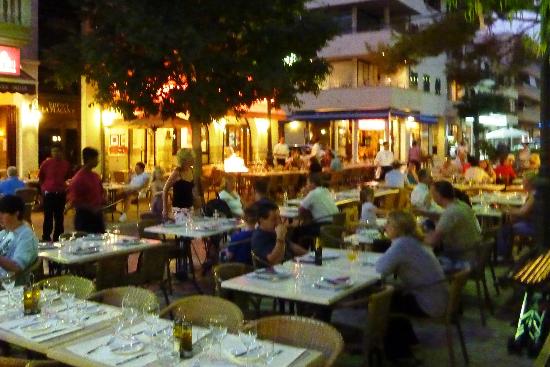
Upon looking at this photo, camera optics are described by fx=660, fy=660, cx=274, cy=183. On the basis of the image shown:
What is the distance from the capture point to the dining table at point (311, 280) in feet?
16.1

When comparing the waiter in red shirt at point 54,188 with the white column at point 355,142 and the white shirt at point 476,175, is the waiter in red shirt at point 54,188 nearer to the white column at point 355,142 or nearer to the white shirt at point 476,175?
the white shirt at point 476,175

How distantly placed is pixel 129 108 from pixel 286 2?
3.90 m

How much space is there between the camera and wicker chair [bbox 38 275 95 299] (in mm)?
4973

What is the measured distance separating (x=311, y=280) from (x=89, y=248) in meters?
2.75

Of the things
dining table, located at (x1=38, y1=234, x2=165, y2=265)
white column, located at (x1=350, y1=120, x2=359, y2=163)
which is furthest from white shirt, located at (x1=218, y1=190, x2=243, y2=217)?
white column, located at (x1=350, y1=120, x2=359, y2=163)

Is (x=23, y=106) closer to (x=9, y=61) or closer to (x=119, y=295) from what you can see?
(x=9, y=61)

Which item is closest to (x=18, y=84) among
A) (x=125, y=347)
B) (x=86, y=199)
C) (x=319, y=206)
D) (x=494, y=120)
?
(x=86, y=199)

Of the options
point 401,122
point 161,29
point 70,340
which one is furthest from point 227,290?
point 401,122

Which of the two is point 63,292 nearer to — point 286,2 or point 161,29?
point 161,29

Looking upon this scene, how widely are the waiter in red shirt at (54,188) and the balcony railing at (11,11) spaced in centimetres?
576

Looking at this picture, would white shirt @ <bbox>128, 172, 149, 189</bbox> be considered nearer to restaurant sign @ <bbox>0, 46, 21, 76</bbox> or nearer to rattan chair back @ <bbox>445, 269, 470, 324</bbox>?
restaurant sign @ <bbox>0, 46, 21, 76</bbox>

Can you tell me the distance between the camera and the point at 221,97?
12984mm

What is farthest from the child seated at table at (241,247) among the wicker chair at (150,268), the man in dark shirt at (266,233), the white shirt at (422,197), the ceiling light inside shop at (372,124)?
the ceiling light inside shop at (372,124)

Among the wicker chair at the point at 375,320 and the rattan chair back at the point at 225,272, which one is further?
the rattan chair back at the point at 225,272
